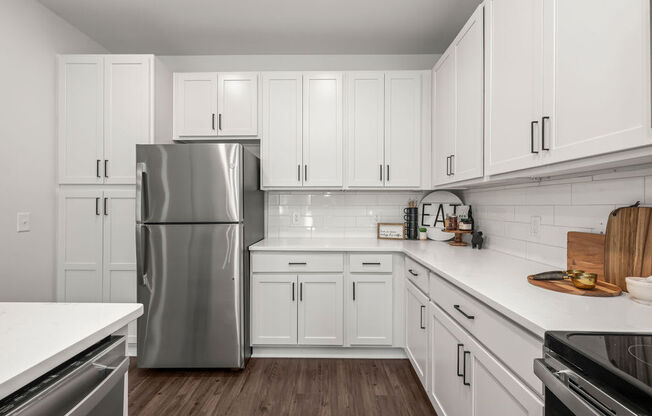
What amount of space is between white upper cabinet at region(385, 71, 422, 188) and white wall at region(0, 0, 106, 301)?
2790 millimetres

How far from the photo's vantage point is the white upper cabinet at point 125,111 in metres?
2.59

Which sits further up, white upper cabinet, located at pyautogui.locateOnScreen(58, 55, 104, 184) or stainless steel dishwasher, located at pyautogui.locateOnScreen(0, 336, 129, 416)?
white upper cabinet, located at pyautogui.locateOnScreen(58, 55, 104, 184)

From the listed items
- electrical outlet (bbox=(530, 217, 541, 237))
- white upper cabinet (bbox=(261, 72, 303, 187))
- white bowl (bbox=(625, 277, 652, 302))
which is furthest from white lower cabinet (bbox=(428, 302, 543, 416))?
white upper cabinet (bbox=(261, 72, 303, 187))

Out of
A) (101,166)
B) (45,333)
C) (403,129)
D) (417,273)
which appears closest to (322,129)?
(403,129)

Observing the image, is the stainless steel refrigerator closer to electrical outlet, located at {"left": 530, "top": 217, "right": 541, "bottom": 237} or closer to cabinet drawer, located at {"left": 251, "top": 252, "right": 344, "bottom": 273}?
cabinet drawer, located at {"left": 251, "top": 252, "right": 344, "bottom": 273}

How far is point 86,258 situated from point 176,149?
4.11 feet

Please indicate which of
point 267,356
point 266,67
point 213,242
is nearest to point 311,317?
point 267,356

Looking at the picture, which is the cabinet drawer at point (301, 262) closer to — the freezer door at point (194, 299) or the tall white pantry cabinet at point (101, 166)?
the freezer door at point (194, 299)

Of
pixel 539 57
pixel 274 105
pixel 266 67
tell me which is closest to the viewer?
pixel 539 57

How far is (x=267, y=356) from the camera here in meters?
2.57

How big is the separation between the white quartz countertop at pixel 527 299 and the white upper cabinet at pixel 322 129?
3.75 ft

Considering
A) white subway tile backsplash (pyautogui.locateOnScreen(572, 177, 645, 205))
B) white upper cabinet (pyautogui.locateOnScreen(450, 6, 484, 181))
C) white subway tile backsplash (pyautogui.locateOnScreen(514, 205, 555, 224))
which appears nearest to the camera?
white subway tile backsplash (pyautogui.locateOnScreen(572, 177, 645, 205))

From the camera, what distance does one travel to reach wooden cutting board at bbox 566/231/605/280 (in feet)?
4.47

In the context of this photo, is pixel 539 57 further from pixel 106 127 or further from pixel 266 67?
pixel 106 127
